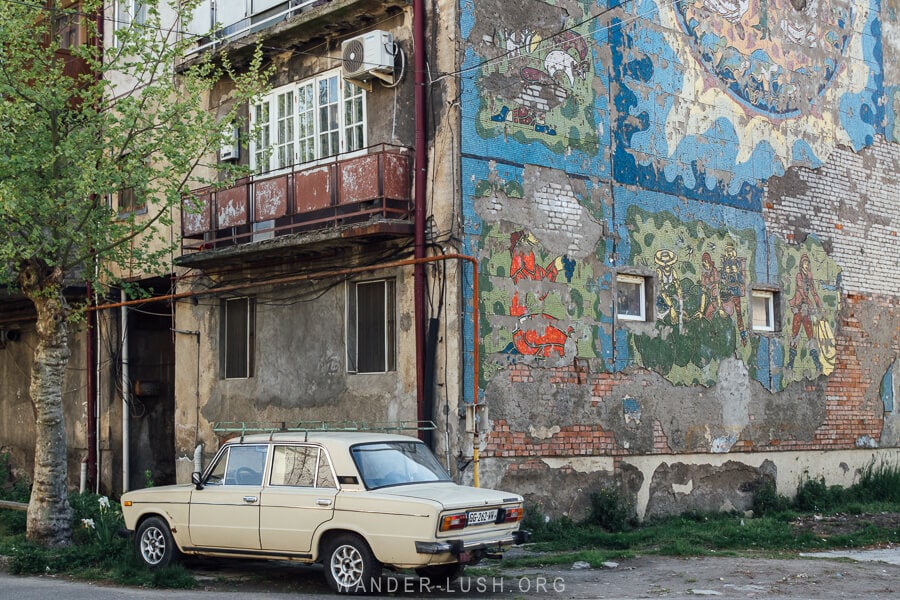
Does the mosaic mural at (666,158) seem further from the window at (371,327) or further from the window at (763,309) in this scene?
the window at (371,327)

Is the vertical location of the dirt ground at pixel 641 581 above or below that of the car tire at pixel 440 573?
below

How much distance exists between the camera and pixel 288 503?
10383 millimetres

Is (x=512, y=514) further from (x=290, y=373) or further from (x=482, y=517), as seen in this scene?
(x=290, y=373)

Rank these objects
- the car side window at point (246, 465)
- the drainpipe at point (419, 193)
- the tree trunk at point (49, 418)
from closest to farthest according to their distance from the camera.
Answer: the car side window at point (246, 465) → the tree trunk at point (49, 418) → the drainpipe at point (419, 193)

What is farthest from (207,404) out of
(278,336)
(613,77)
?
(613,77)

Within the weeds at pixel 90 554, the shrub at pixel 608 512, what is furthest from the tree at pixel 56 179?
the shrub at pixel 608 512

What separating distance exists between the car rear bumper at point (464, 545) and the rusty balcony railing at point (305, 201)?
547 cm

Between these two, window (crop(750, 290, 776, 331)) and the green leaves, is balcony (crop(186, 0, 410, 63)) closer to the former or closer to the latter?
the green leaves

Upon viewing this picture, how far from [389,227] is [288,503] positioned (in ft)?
15.5

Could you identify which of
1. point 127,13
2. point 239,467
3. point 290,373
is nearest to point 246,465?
point 239,467

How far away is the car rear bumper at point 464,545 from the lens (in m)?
9.32

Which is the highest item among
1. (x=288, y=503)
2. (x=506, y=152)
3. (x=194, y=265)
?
(x=506, y=152)

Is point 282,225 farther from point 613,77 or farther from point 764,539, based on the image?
point 764,539

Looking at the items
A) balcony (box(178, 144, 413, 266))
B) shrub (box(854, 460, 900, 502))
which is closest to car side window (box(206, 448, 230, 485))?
balcony (box(178, 144, 413, 266))
